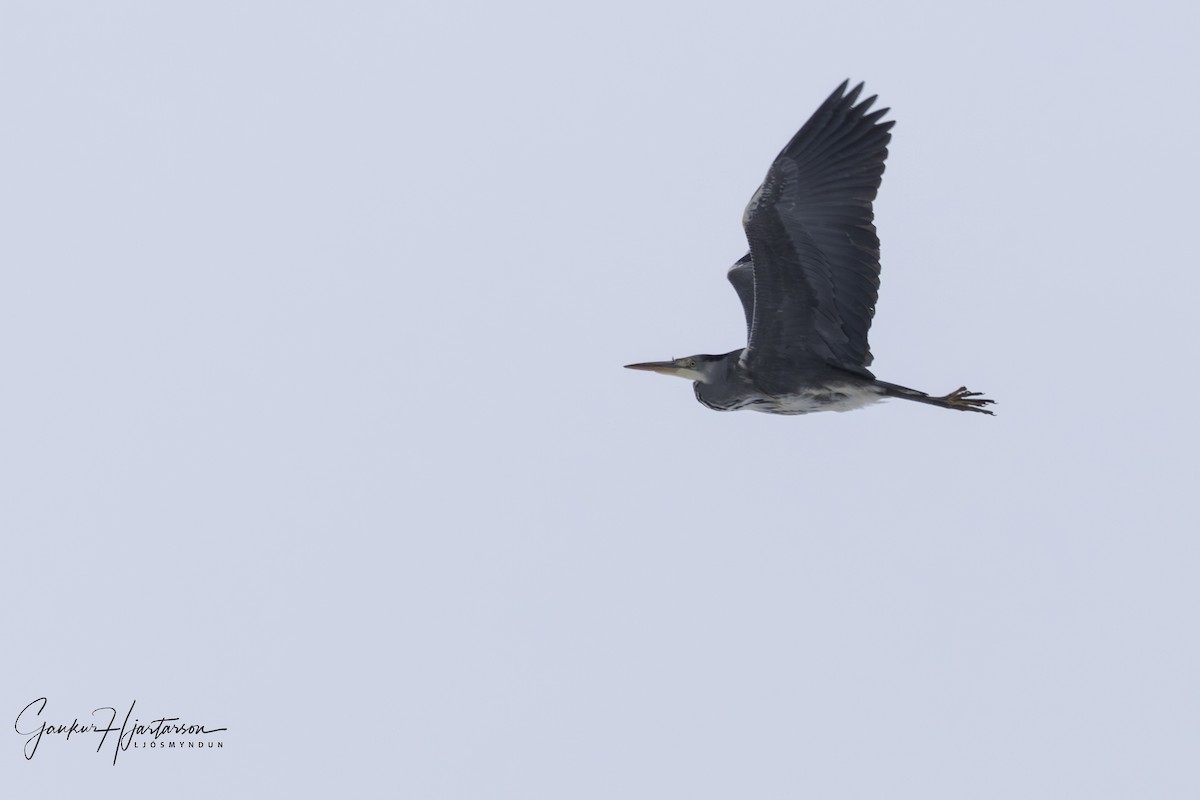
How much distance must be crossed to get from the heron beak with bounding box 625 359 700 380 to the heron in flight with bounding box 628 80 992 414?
71cm

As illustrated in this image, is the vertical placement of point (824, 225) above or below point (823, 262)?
above

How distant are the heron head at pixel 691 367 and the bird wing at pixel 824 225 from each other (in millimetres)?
823

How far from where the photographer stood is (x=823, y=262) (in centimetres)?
1212

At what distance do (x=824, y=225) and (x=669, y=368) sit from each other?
209cm

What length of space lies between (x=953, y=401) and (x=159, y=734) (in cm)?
742

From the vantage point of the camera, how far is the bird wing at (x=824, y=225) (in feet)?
39.5

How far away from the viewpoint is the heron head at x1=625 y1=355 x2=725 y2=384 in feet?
43.1

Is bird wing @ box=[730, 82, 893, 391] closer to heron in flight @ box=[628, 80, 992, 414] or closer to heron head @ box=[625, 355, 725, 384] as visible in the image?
heron in flight @ box=[628, 80, 992, 414]

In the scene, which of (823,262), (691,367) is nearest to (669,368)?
(691,367)

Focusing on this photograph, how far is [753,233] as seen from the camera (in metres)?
12.1

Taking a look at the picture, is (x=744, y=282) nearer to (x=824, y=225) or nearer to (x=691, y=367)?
(x=691, y=367)

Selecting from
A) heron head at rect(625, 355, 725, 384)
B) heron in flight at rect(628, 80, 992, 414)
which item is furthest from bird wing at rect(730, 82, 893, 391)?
heron head at rect(625, 355, 725, 384)

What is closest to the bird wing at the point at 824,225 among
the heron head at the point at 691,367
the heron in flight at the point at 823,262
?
the heron in flight at the point at 823,262

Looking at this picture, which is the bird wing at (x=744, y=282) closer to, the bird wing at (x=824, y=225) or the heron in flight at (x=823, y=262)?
the heron in flight at (x=823, y=262)
